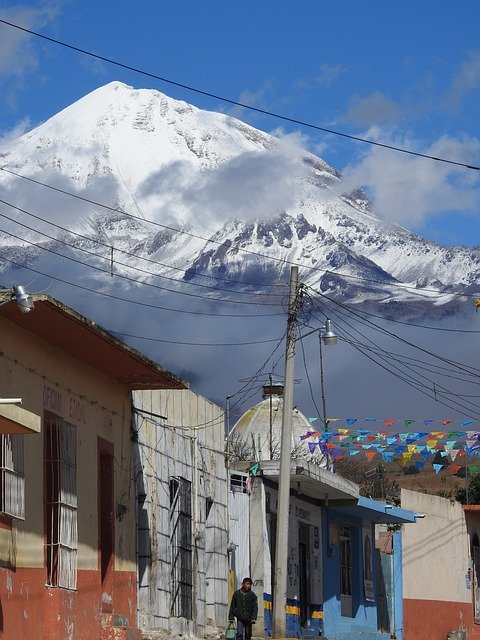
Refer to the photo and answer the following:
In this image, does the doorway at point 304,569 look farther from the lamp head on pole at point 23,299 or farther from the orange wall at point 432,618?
the lamp head on pole at point 23,299

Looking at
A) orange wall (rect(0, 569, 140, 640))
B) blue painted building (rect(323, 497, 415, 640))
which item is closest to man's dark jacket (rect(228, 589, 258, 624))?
orange wall (rect(0, 569, 140, 640))

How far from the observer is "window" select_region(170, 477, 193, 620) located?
21.1 m

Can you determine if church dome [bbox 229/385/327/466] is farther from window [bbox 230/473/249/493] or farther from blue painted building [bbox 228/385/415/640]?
window [bbox 230/473/249/493]

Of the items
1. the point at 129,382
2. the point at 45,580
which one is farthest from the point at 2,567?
the point at 129,382

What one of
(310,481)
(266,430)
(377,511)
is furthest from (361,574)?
(266,430)

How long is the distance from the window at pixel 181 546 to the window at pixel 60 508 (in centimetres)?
414

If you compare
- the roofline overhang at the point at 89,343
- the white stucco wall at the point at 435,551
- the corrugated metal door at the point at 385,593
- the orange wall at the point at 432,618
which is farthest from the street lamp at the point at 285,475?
the orange wall at the point at 432,618

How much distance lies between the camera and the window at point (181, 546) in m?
21.1

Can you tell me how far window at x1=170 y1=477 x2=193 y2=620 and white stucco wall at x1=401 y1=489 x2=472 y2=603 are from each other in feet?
37.1

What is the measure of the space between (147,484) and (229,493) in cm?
406

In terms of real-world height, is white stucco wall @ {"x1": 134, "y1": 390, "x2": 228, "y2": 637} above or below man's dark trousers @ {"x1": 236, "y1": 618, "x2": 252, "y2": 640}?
above

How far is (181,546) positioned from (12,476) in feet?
21.3

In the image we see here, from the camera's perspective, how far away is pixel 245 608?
2144 cm

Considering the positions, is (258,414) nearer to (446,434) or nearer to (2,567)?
(446,434)
